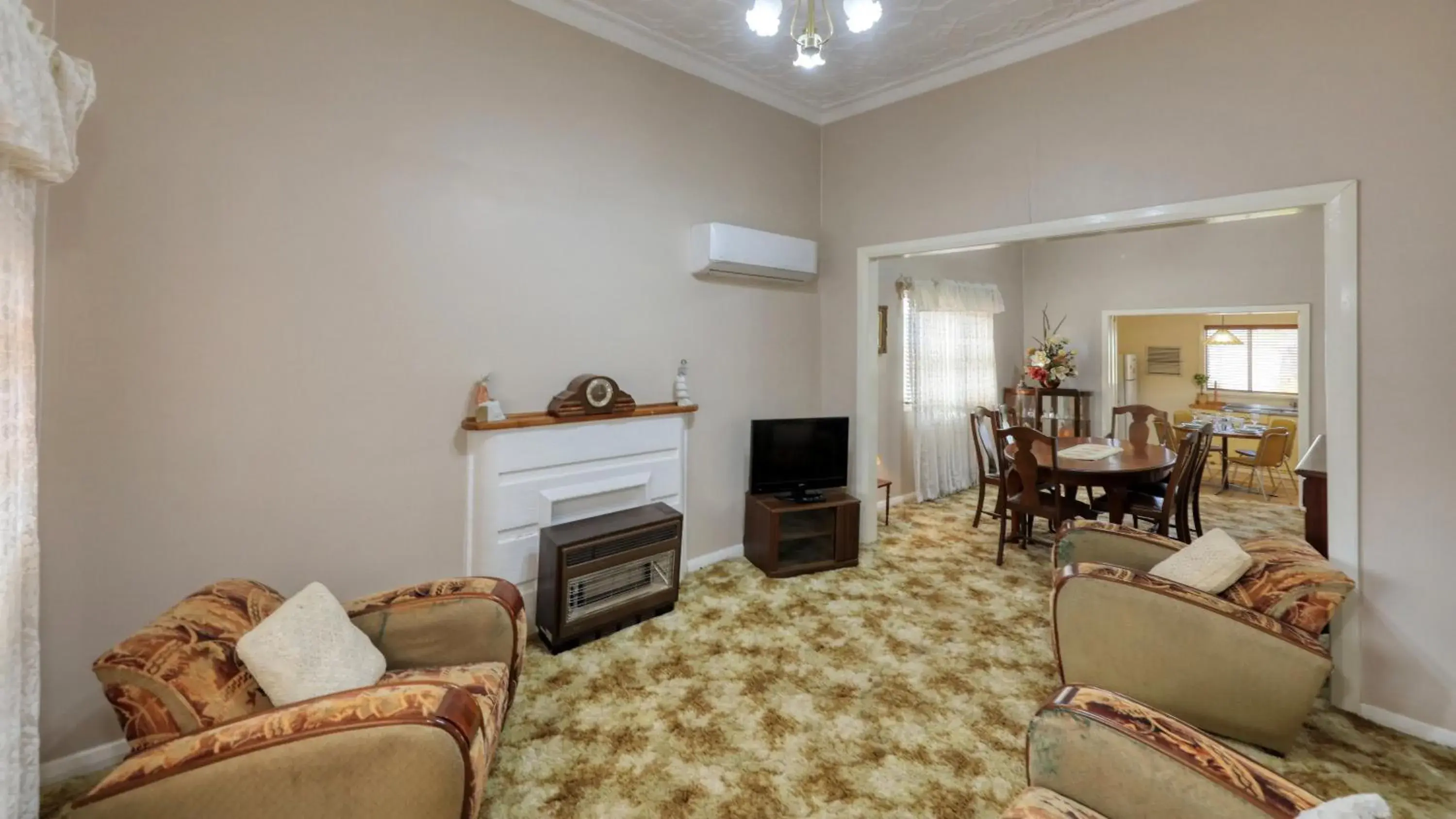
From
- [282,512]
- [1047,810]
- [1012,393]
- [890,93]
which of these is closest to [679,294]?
[890,93]

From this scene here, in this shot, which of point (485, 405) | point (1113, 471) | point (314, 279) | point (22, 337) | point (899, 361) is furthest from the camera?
point (899, 361)

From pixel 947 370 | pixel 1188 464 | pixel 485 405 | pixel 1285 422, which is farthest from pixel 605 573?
pixel 1285 422

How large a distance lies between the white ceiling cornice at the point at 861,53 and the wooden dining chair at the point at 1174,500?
244 centimetres

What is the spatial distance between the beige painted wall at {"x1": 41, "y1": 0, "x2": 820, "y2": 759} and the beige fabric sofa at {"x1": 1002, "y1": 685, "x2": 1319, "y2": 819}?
2.52m

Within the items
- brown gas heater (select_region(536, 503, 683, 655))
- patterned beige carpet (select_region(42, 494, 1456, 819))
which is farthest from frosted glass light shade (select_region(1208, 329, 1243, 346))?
brown gas heater (select_region(536, 503, 683, 655))

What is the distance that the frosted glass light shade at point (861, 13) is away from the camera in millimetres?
1830

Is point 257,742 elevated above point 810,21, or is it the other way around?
point 810,21

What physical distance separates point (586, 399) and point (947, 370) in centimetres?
420

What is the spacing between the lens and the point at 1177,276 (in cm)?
610

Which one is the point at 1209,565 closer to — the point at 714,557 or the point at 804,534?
the point at 804,534

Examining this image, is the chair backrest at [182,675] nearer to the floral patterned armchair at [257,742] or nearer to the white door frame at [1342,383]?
the floral patterned armchair at [257,742]

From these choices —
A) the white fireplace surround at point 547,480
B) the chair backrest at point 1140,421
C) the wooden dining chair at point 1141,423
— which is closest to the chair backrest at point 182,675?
the white fireplace surround at point 547,480

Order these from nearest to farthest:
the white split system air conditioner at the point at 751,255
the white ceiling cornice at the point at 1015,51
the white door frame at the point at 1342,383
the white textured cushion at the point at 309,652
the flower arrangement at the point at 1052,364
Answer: the white textured cushion at the point at 309,652, the white door frame at the point at 1342,383, the white ceiling cornice at the point at 1015,51, the white split system air conditioner at the point at 751,255, the flower arrangement at the point at 1052,364

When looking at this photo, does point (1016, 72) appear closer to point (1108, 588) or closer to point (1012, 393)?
point (1108, 588)
